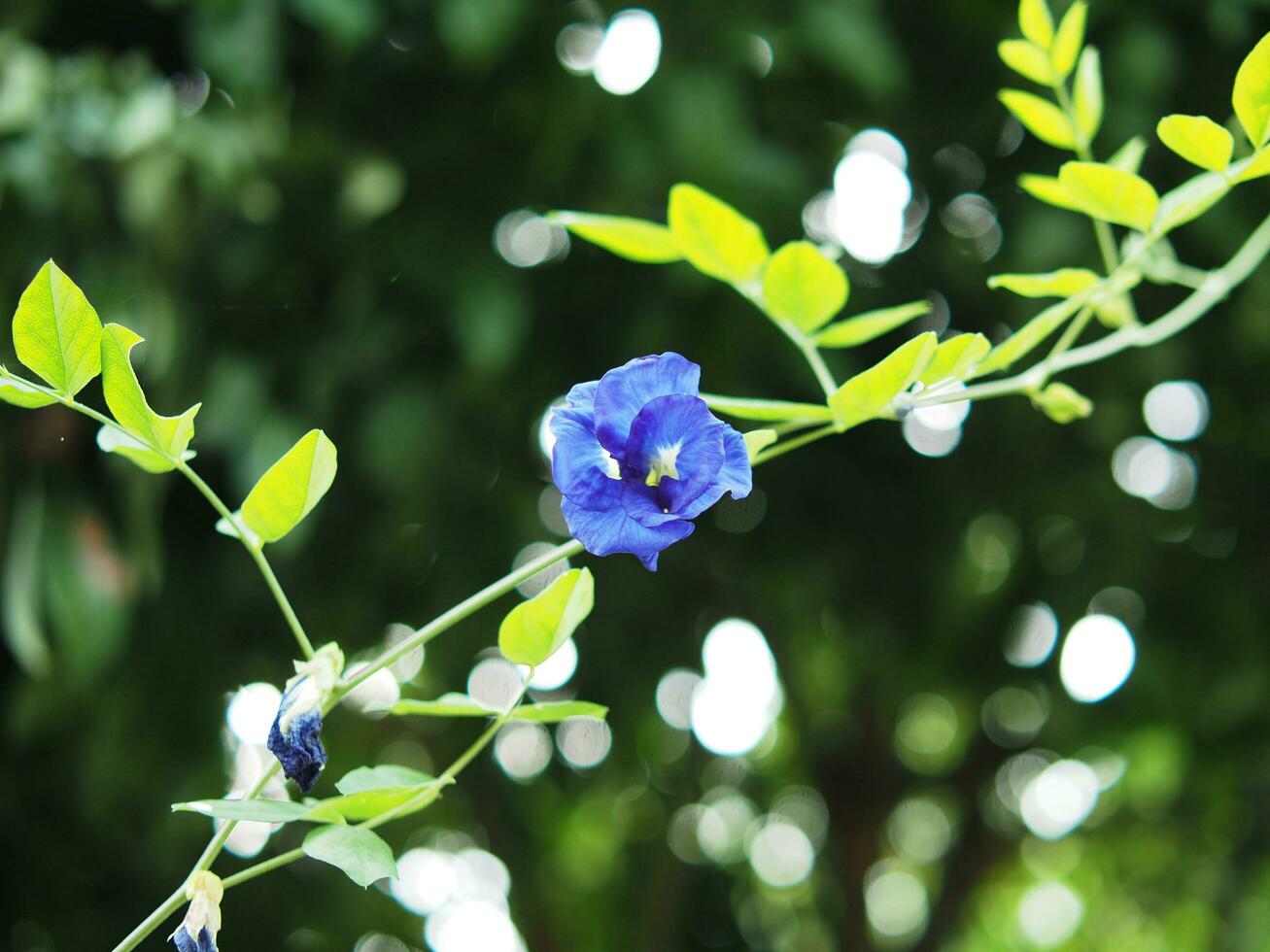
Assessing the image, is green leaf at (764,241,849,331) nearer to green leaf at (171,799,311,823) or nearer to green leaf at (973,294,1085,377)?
green leaf at (973,294,1085,377)

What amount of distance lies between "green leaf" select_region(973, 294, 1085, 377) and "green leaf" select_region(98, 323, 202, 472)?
0.76 feet

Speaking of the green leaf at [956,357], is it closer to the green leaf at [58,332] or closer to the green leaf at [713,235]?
the green leaf at [713,235]

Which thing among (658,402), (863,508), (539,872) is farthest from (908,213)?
(539,872)

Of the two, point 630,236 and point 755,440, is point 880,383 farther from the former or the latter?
point 630,236

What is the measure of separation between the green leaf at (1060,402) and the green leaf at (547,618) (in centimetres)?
22

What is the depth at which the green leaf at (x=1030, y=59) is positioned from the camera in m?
0.56

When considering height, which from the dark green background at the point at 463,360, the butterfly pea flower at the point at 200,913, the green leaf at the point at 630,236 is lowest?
the dark green background at the point at 463,360

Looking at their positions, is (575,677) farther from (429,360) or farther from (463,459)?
(429,360)

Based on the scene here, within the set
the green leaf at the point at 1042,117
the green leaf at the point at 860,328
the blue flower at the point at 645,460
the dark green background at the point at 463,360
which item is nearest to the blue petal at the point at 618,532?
the blue flower at the point at 645,460

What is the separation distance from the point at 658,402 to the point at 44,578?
3.00 feet

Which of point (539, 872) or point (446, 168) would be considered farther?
point (539, 872)

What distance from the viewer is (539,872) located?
2.45 metres

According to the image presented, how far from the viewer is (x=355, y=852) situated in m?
0.29

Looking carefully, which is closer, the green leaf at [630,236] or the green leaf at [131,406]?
the green leaf at [131,406]
